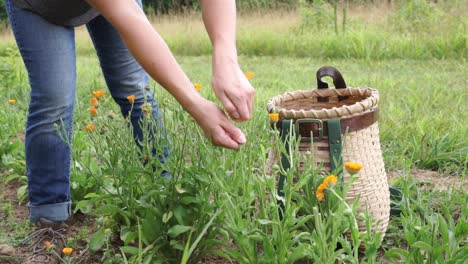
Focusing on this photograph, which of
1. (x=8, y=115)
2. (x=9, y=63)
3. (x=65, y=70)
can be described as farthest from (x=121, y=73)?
(x=9, y=63)

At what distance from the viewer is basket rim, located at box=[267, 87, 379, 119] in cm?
208

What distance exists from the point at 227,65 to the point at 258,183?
38 cm

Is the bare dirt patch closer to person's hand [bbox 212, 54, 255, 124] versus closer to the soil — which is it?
the soil

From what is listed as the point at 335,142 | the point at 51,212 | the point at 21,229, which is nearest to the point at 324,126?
the point at 335,142

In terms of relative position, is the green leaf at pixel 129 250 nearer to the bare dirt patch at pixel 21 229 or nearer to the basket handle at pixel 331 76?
the bare dirt patch at pixel 21 229

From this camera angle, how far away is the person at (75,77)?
159 centimetres

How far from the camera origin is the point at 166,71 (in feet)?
5.21

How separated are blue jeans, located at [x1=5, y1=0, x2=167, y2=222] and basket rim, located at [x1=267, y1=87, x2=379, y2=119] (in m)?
0.45

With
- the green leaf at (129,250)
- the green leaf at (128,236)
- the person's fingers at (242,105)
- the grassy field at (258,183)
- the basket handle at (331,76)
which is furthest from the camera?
the basket handle at (331,76)

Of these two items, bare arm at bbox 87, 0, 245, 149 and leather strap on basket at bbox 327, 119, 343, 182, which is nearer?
bare arm at bbox 87, 0, 245, 149

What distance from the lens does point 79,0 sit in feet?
6.99

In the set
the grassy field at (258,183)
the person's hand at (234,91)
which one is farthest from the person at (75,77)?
the grassy field at (258,183)

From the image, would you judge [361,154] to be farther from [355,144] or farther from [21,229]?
[21,229]

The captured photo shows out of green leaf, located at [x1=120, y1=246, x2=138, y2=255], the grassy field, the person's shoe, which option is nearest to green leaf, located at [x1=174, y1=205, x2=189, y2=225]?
the grassy field
